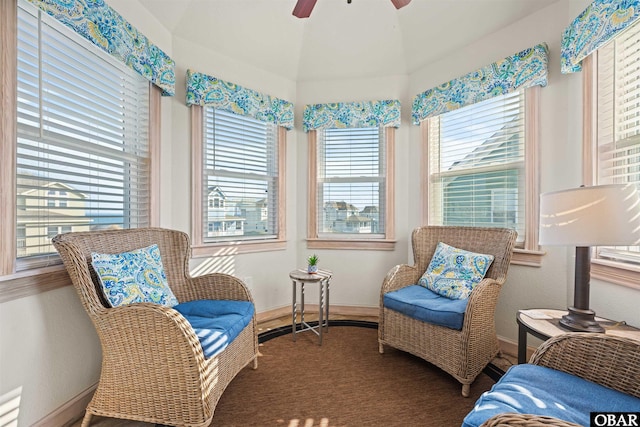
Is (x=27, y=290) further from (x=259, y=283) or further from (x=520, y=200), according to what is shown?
(x=520, y=200)

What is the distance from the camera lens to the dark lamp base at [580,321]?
4.55ft

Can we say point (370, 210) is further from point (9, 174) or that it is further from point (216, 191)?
point (9, 174)

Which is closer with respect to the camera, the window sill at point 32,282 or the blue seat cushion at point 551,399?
the blue seat cushion at point 551,399

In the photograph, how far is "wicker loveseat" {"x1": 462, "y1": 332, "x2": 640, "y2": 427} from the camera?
2.85 feet

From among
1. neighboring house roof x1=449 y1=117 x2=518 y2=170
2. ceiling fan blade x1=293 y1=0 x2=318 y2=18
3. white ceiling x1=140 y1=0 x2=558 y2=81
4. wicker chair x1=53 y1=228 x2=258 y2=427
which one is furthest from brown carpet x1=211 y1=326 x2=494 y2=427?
white ceiling x1=140 y1=0 x2=558 y2=81

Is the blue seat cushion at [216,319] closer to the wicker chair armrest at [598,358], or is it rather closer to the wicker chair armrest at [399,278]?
the wicker chair armrest at [399,278]

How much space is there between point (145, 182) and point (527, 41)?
123 inches

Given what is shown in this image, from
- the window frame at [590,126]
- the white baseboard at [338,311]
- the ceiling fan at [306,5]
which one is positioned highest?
the ceiling fan at [306,5]

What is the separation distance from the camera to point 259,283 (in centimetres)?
298

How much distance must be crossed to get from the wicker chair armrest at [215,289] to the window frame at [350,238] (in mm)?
1316

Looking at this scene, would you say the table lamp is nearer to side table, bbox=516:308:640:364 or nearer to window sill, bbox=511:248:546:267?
side table, bbox=516:308:640:364

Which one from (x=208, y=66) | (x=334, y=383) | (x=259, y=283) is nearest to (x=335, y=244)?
(x=259, y=283)

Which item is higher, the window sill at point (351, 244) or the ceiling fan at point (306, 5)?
the ceiling fan at point (306, 5)

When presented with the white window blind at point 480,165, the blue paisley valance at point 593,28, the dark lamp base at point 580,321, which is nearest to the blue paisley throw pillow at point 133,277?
the dark lamp base at point 580,321
